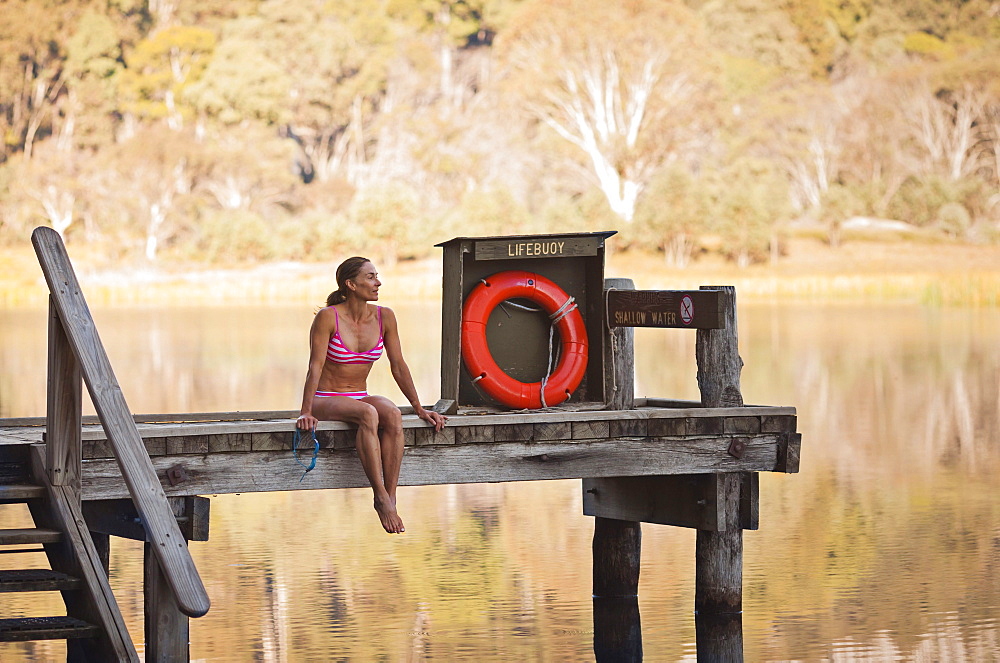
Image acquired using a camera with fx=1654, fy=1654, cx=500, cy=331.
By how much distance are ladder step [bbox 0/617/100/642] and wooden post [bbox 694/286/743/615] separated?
2.67 m

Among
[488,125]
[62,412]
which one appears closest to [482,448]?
[62,412]

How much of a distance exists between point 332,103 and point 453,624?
48861mm

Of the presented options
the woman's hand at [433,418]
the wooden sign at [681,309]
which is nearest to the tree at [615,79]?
the wooden sign at [681,309]

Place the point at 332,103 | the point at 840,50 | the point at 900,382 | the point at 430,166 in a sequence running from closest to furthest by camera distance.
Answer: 1. the point at 900,382
2. the point at 430,166
3. the point at 332,103
4. the point at 840,50

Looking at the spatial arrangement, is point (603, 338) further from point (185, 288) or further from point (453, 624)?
point (185, 288)

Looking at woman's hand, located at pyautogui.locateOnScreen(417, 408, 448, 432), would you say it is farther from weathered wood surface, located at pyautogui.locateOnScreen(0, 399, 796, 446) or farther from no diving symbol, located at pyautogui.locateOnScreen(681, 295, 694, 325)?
no diving symbol, located at pyautogui.locateOnScreen(681, 295, 694, 325)

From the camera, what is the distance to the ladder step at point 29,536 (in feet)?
16.3

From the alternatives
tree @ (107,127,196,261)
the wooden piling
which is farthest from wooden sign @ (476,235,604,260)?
tree @ (107,127,196,261)

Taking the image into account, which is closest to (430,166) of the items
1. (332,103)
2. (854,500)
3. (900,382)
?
(332,103)

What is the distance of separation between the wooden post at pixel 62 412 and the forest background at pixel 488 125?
3680cm

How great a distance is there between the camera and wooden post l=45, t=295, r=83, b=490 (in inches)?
201

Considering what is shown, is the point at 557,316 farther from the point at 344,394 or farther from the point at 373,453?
the point at 373,453

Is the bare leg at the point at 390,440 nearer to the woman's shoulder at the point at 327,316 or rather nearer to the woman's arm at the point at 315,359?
the woman's arm at the point at 315,359

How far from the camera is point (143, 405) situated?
676 inches
